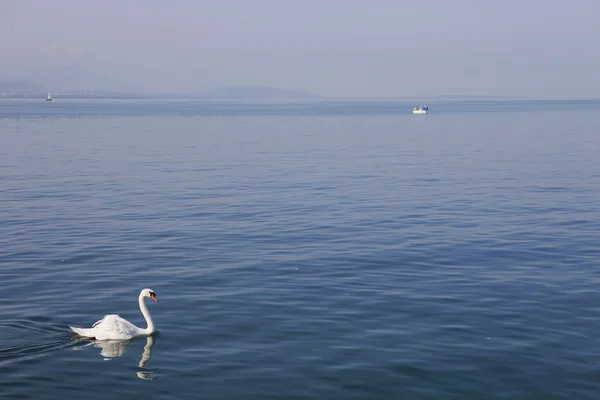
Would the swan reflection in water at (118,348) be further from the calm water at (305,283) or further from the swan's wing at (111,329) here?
the swan's wing at (111,329)

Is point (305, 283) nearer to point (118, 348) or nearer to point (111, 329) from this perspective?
point (118, 348)

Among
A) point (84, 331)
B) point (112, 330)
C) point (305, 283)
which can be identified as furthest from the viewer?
point (305, 283)

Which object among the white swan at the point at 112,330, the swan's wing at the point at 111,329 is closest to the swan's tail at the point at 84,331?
the white swan at the point at 112,330

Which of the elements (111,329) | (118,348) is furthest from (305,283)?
(111,329)

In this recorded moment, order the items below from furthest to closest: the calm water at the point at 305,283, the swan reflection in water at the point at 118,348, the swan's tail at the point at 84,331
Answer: the swan's tail at the point at 84,331
the swan reflection in water at the point at 118,348
the calm water at the point at 305,283

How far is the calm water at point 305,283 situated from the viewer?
18250mm

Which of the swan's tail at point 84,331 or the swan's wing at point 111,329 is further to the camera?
the swan's tail at point 84,331

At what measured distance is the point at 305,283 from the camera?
2608cm

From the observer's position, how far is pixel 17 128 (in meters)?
105

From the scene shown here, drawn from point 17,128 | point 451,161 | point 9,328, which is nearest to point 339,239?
point 9,328

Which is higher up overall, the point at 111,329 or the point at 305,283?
the point at 305,283

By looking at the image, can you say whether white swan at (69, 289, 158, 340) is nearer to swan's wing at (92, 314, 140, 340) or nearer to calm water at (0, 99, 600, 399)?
swan's wing at (92, 314, 140, 340)

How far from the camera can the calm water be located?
18250 mm

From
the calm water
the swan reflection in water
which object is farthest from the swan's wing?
the calm water
